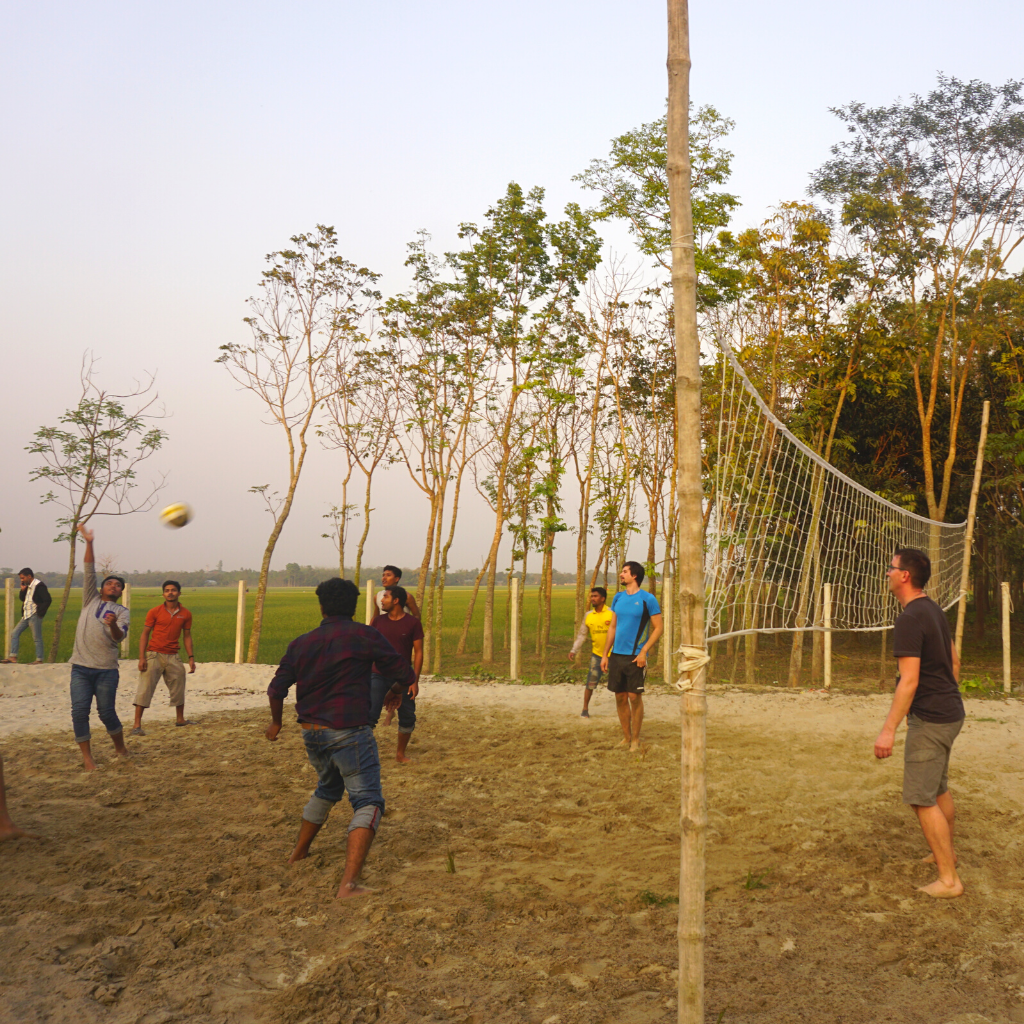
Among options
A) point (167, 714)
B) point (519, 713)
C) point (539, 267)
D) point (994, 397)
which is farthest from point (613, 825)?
point (994, 397)

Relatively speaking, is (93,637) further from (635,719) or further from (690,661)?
(690,661)

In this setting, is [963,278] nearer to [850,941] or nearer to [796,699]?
[796,699]

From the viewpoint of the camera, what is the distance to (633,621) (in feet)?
23.6

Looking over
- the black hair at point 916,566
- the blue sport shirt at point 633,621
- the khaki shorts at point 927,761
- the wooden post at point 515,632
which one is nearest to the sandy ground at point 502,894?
the khaki shorts at point 927,761

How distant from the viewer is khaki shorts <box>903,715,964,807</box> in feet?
12.9

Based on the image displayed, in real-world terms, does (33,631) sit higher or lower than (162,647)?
lower

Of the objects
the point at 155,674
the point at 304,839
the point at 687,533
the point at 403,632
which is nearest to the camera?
the point at 687,533

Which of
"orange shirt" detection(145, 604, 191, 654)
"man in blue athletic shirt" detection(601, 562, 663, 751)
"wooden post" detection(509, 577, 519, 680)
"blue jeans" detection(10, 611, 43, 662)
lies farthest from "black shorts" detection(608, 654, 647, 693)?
"blue jeans" detection(10, 611, 43, 662)

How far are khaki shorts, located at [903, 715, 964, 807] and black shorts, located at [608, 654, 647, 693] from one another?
10.2 ft

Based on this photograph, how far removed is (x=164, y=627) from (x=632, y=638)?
4438 millimetres

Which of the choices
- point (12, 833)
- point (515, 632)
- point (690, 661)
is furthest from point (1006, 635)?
point (12, 833)

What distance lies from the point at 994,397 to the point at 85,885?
775 inches

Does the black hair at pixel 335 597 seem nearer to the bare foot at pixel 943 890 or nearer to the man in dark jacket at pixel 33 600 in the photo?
the bare foot at pixel 943 890

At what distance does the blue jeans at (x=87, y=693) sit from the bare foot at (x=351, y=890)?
312 centimetres
